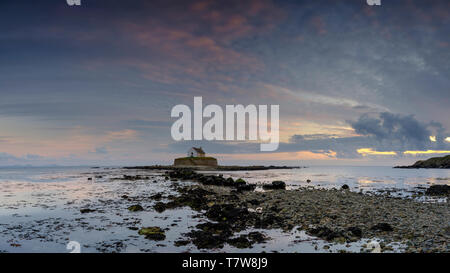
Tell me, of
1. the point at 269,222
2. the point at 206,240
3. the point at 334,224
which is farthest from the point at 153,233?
the point at 334,224

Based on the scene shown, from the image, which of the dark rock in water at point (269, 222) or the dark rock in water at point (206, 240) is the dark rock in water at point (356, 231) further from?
the dark rock in water at point (206, 240)

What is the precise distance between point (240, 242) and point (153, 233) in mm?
4344

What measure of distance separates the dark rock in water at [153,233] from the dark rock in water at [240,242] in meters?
3.24

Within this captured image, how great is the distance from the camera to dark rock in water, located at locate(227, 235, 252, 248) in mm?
10570

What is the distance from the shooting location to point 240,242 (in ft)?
35.4

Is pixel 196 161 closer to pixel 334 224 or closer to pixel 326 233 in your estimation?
pixel 334 224

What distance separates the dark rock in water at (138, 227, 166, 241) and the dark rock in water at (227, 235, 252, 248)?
10.6 ft
